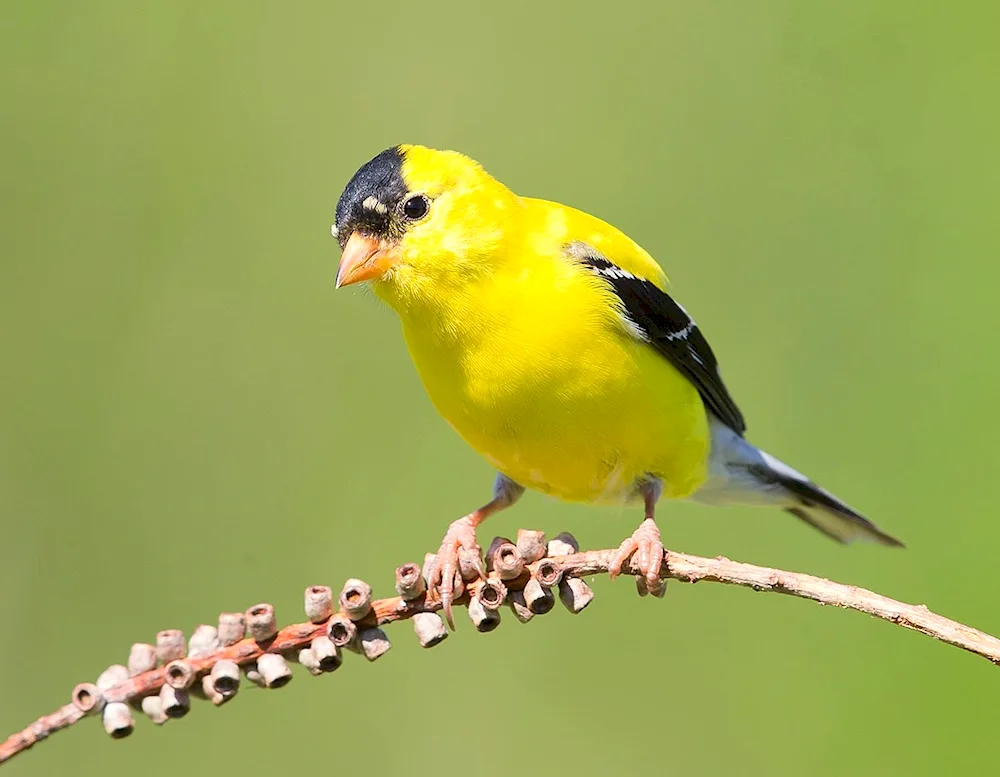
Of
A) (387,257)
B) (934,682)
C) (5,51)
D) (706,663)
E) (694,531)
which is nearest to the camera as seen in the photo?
(387,257)

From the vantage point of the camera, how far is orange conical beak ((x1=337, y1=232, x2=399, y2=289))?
124 inches

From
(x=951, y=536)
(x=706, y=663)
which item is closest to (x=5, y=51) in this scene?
(x=706, y=663)

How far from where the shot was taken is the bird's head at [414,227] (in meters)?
3.16

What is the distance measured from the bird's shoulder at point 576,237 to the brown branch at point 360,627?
1.38 m

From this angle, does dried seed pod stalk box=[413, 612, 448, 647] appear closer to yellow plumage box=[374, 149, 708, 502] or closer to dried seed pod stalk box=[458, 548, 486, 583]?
dried seed pod stalk box=[458, 548, 486, 583]

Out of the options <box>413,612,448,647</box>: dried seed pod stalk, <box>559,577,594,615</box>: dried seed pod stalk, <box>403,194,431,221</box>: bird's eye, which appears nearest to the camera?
<box>413,612,448,647</box>: dried seed pod stalk

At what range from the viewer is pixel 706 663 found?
4.55 m

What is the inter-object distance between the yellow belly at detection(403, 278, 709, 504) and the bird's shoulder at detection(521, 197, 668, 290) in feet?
0.87

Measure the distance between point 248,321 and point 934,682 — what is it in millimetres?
3242

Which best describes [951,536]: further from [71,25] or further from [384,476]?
[71,25]

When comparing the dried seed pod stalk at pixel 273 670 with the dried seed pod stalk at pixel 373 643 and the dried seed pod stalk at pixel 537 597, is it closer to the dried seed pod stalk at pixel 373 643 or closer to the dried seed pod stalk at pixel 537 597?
the dried seed pod stalk at pixel 373 643

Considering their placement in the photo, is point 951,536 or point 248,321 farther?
point 248,321

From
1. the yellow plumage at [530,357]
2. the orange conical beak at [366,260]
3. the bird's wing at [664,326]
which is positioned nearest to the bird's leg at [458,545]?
the yellow plumage at [530,357]

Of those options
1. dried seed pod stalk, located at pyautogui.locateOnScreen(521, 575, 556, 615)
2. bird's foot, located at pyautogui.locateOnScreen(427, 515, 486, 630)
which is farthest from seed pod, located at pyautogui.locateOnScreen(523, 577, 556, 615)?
bird's foot, located at pyautogui.locateOnScreen(427, 515, 486, 630)
